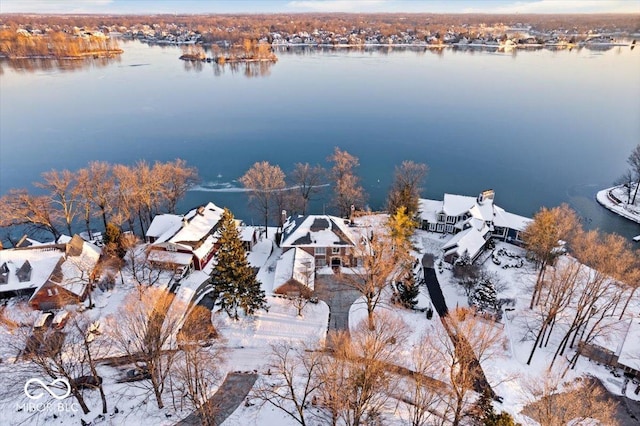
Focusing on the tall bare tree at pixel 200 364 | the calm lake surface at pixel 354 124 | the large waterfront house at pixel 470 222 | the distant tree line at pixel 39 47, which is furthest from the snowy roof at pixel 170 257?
the distant tree line at pixel 39 47

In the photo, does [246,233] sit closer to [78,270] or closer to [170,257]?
[170,257]

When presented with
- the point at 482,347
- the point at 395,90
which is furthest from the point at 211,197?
the point at 395,90

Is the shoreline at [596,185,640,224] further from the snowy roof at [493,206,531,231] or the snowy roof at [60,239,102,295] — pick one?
the snowy roof at [60,239,102,295]

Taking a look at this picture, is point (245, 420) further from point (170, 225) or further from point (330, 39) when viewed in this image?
point (330, 39)

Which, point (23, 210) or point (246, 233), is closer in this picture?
point (23, 210)

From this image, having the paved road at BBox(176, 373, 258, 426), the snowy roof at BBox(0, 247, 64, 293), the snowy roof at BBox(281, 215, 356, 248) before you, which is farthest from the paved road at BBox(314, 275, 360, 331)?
the snowy roof at BBox(0, 247, 64, 293)

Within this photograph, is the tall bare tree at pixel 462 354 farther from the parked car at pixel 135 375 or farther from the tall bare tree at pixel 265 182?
the tall bare tree at pixel 265 182

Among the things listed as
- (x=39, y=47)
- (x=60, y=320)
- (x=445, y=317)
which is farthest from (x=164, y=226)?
→ (x=39, y=47)
